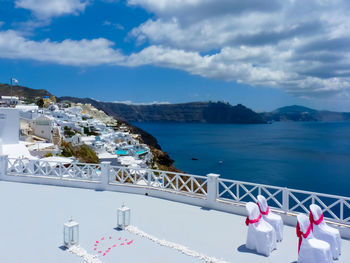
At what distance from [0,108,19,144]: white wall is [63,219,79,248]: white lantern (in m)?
14.4

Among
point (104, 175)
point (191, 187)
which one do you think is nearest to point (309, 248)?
point (191, 187)

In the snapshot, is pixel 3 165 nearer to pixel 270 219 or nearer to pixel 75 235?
pixel 75 235

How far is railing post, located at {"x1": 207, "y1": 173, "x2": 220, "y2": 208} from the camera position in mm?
8580

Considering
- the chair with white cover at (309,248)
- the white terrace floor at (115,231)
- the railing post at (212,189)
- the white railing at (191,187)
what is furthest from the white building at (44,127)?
the chair with white cover at (309,248)

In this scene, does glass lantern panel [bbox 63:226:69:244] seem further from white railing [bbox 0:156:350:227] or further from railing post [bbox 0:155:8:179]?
railing post [bbox 0:155:8:179]

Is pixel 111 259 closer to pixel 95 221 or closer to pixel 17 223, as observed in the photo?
pixel 95 221

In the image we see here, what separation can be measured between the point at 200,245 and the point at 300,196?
3077 centimetres

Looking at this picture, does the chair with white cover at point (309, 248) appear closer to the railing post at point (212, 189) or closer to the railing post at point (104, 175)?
the railing post at point (212, 189)

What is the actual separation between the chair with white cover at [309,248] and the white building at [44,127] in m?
37.1

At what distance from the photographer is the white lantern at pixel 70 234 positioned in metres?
5.93

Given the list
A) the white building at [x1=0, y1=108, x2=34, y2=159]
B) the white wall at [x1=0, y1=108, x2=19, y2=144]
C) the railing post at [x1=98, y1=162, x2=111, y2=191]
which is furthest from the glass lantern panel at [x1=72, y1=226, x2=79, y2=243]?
the white wall at [x1=0, y1=108, x2=19, y2=144]

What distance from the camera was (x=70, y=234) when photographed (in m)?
5.96

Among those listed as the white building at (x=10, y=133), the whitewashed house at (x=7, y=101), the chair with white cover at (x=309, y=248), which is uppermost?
the whitewashed house at (x=7, y=101)

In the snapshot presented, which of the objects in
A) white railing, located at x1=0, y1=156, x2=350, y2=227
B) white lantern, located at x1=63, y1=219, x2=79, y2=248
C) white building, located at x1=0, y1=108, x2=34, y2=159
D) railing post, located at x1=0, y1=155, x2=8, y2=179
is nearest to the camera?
white lantern, located at x1=63, y1=219, x2=79, y2=248
